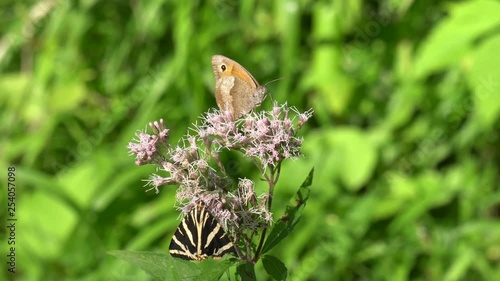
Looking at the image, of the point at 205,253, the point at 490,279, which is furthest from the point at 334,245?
the point at 205,253

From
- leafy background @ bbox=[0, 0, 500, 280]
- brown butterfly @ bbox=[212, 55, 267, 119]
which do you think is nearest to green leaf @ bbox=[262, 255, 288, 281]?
brown butterfly @ bbox=[212, 55, 267, 119]

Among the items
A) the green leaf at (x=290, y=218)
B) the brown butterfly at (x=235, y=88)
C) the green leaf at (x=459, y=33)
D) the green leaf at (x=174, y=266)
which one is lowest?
the green leaf at (x=174, y=266)

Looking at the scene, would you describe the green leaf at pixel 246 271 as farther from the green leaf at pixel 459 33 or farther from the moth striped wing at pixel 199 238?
the green leaf at pixel 459 33

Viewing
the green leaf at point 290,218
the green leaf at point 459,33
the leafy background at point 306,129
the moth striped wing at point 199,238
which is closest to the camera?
the moth striped wing at point 199,238

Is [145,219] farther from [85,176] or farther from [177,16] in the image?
[177,16]

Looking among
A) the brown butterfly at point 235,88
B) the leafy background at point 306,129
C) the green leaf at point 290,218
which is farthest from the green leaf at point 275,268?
the leafy background at point 306,129

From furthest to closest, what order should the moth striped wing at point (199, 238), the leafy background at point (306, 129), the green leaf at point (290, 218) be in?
the leafy background at point (306, 129), the green leaf at point (290, 218), the moth striped wing at point (199, 238)

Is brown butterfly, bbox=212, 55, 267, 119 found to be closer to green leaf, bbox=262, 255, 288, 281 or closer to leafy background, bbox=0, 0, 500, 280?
green leaf, bbox=262, 255, 288, 281
